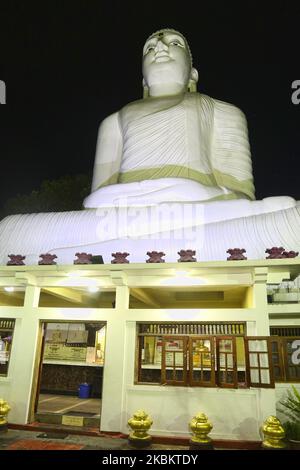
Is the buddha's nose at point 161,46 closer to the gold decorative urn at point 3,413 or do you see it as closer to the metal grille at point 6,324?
the metal grille at point 6,324

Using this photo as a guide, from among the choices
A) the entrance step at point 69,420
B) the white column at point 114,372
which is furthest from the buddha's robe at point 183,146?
the entrance step at point 69,420

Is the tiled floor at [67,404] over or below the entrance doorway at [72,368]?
below

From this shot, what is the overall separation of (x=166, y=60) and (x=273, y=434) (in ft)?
30.1

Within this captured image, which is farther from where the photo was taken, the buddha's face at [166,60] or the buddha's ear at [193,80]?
the buddha's ear at [193,80]

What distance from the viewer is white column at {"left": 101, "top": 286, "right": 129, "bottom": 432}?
16.3 feet

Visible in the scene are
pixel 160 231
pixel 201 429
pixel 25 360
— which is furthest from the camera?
pixel 160 231

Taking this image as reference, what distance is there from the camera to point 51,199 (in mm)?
15031

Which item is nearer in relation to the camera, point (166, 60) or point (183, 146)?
point (183, 146)

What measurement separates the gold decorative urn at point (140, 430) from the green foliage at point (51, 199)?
11.4 metres

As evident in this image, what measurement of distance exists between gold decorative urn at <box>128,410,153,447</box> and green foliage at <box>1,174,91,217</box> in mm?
11377

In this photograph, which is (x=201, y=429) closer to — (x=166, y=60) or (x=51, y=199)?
(x=166, y=60)

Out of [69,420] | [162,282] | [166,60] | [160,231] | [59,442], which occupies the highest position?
[166,60]

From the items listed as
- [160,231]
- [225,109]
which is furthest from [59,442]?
[225,109]

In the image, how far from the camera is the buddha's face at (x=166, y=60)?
10359 millimetres
